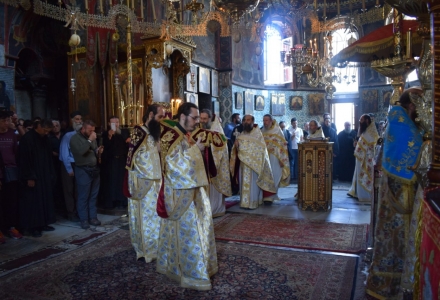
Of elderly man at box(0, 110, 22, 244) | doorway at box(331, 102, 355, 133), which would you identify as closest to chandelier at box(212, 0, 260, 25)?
elderly man at box(0, 110, 22, 244)

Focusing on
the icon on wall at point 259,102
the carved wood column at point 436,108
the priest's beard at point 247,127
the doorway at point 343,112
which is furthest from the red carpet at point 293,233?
the doorway at point 343,112

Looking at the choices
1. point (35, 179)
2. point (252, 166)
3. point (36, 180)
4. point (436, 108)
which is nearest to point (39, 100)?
point (36, 180)

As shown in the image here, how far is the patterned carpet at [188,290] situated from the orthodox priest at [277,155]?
10.1 ft

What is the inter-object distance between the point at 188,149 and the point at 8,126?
344cm

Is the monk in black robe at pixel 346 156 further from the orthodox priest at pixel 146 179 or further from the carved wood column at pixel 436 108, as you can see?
the carved wood column at pixel 436 108

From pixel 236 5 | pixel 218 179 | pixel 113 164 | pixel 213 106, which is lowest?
pixel 218 179

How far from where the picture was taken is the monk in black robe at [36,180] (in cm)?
514

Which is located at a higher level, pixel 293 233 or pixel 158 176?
pixel 158 176

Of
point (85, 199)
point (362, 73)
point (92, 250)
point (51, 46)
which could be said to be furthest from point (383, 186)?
point (362, 73)

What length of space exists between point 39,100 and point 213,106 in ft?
18.6

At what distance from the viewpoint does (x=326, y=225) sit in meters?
5.62

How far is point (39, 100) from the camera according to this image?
11.1 m

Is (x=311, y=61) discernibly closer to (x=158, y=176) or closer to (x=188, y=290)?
(x=158, y=176)

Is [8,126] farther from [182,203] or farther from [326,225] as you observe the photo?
[326,225]
